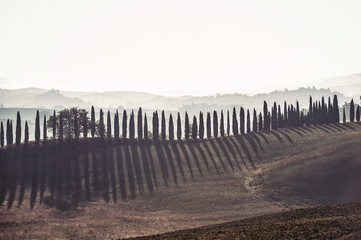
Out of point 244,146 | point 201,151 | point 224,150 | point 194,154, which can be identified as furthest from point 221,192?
point 244,146

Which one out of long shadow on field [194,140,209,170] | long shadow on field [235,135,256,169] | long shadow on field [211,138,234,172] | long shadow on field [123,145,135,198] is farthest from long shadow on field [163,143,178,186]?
long shadow on field [235,135,256,169]

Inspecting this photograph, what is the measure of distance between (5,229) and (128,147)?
4058cm

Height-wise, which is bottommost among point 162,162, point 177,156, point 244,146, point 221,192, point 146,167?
point 221,192

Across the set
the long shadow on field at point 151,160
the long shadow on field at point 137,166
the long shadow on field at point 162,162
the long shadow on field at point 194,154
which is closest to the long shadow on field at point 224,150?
the long shadow on field at point 194,154

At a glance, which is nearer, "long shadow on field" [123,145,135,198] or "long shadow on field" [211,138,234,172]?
"long shadow on field" [123,145,135,198]

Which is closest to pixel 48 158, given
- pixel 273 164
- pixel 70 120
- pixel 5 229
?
pixel 70 120

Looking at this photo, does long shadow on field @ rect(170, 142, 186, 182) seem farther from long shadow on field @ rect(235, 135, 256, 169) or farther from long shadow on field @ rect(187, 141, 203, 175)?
long shadow on field @ rect(235, 135, 256, 169)

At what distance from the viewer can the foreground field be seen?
6219 centimetres

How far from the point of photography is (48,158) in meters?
88.2

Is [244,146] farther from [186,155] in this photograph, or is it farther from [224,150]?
[186,155]

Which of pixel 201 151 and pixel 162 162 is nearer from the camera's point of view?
pixel 162 162

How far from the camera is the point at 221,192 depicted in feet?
243

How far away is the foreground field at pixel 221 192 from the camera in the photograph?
204ft

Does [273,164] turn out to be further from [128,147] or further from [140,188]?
[128,147]
